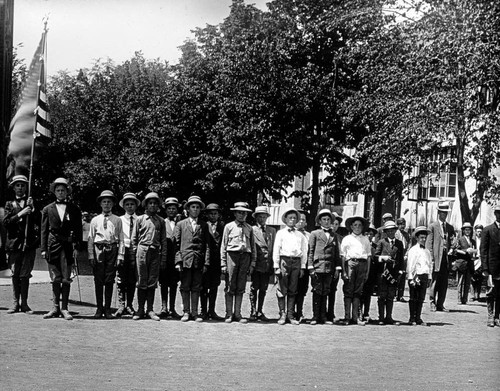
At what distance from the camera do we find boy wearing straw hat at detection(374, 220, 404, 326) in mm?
13297

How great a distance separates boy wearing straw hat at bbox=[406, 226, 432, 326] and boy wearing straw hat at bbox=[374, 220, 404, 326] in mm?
208

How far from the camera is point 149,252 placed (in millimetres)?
12305

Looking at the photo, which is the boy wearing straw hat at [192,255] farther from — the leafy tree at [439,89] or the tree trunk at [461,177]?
the tree trunk at [461,177]

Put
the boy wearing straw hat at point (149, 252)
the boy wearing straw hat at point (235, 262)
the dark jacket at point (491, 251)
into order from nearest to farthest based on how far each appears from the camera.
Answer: the boy wearing straw hat at point (149, 252), the boy wearing straw hat at point (235, 262), the dark jacket at point (491, 251)

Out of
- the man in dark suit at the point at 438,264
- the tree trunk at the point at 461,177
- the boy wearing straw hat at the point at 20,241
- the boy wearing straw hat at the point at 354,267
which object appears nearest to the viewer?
the boy wearing straw hat at the point at 20,241

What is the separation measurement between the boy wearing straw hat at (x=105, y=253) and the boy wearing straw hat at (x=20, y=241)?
38.1 inches

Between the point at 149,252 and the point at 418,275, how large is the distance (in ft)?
15.6

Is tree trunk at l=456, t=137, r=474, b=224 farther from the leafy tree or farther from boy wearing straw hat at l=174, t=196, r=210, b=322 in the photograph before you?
boy wearing straw hat at l=174, t=196, r=210, b=322

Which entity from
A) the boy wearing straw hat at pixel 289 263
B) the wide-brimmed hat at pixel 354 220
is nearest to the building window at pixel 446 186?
the wide-brimmed hat at pixel 354 220

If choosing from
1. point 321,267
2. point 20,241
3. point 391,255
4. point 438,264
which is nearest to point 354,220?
point 321,267

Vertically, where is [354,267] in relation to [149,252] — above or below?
below

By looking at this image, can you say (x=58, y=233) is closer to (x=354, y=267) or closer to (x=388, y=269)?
(x=354, y=267)

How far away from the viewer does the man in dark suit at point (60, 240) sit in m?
11.7

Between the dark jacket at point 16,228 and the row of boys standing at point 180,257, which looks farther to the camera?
the dark jacket at point 16,228
